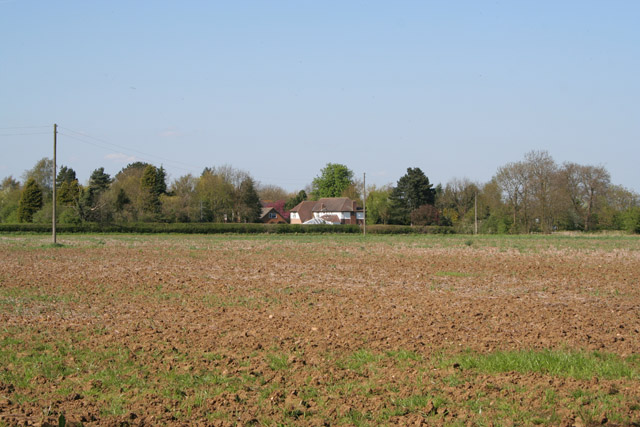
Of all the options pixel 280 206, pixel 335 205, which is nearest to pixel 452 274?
pixel 335 205

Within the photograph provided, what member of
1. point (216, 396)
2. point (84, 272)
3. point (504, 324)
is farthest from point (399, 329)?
point (84, 272)

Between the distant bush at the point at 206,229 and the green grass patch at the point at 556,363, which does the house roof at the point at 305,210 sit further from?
the green grass patch at the point at 556,363

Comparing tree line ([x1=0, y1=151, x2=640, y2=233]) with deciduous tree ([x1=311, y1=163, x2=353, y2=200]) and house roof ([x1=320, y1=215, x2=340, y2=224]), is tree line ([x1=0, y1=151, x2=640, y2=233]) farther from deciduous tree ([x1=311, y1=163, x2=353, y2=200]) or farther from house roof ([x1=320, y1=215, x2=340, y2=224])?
deciduous tree ([x1=311, y1=163, x2=353, y2=200])

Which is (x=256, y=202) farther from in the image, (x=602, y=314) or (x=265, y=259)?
(x=602, y=314)

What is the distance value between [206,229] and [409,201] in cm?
4391

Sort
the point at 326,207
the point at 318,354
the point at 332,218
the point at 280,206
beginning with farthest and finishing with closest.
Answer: the point at 280,206 → the point at 326,207 → the point at 332,218 → the point at 318,354

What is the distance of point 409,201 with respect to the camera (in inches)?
4146

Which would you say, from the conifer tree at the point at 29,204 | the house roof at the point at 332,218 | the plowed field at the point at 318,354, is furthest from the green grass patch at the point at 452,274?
the house roof at the point at 332,218

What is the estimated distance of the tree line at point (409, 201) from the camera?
81438 mm

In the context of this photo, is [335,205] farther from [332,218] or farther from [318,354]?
[318,354]

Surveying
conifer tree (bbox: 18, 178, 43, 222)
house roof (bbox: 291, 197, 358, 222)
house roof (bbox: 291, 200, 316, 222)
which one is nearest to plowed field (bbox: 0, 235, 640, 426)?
conifer tree (bbox: 18, 178, 43, 222)

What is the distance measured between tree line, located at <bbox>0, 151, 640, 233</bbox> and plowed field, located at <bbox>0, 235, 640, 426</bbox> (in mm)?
66694

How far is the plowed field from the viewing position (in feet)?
20.9

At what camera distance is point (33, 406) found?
21.4 feet
